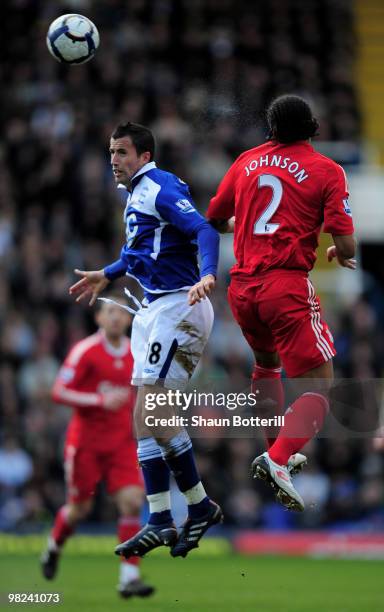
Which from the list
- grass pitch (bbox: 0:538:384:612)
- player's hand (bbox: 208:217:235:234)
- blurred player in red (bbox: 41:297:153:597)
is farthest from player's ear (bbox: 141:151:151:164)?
grass pitch (bbox: 0:538:384:612)

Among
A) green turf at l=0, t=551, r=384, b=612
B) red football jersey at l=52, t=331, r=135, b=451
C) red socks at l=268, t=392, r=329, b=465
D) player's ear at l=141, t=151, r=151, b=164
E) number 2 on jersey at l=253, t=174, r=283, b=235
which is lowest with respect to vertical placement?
green turf at l=0, t=551, r=384, b=612

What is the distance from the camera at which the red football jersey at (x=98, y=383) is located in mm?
12273

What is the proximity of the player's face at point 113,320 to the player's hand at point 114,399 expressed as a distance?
632 mm

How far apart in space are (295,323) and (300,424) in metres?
0.64

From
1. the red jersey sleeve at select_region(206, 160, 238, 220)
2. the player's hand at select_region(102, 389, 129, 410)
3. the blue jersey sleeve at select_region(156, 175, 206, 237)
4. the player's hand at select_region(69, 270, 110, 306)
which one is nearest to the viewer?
the blue jersey sleeve at select_region(156, 175, 206, 237)

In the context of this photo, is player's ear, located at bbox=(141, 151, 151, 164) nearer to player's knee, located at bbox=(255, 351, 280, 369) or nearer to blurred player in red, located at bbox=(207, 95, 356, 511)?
blurred player in red, located at bbox=(207, 95, 356, 511)

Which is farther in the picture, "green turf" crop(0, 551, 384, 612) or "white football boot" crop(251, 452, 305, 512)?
"green turf" crop(0, 551, 384, 612)

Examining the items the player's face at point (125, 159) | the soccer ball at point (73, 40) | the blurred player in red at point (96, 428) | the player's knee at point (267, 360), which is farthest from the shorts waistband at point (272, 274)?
the blurred player in red at point (96, 428)

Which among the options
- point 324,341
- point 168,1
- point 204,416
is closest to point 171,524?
point 204,416

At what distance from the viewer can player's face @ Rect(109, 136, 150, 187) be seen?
27.9 ft

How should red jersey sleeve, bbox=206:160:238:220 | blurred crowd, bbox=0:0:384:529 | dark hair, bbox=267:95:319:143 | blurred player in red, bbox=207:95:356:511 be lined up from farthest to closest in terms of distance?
blurred crowd, bbox=0:0:384:529, red jersey sleeve, bbox=206:160:238:220, dark hair, bbox=267:95:319:143, blurred player in red, bbox=207:95:356:511

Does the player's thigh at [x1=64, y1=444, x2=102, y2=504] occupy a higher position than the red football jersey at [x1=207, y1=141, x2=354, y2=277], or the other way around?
the red football jersey at [x1=207, y1=141, x2=354, y2=277]

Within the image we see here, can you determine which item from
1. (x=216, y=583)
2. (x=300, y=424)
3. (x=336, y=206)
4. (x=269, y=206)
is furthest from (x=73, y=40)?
(x=216, y=583)

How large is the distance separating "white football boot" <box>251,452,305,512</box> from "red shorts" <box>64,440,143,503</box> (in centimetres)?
461
